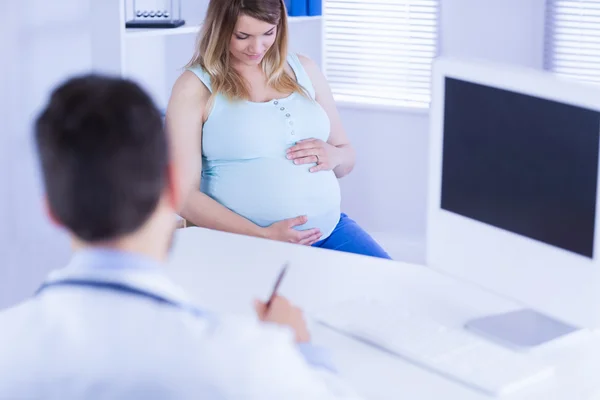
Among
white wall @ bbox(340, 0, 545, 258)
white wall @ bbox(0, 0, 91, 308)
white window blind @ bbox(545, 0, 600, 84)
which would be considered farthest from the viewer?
white wall @ bbox(340, 0, 545, 258)

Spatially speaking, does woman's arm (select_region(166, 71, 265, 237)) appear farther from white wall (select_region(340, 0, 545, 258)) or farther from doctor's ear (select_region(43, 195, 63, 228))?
white wall (select_region(340, 0, 545, 258))

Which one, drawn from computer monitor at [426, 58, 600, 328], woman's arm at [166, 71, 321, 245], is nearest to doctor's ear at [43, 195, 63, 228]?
computer monitor at [426, 58, 600, 328]

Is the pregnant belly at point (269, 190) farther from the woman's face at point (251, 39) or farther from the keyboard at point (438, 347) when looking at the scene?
the keyboard at point (438, 347)

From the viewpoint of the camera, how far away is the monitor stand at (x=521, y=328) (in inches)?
69.7

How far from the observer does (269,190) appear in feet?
8.92

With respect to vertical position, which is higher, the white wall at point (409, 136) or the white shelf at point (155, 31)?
the white shelf at point (155, 31)

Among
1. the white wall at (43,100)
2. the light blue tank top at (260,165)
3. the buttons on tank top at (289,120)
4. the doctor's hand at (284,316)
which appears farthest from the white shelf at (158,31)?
the doctor's hand at (284,316)

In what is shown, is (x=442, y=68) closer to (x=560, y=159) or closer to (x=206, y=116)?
(x=560, y=159)

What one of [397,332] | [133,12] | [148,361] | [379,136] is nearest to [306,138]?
[133,12]

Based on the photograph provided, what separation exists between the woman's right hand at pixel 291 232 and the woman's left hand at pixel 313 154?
0.56 ft

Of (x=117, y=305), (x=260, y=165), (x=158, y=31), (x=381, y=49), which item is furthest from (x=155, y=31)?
(x=117, y=305)

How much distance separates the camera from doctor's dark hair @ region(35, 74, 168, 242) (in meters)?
1.04

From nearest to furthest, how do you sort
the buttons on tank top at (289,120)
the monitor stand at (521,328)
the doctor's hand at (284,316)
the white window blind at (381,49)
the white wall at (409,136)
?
the doctor's hand at (284,316) → the monitor stand at (521,328) → the buttons on tank top at (289,120) → the white wall at (409,136) → the white window blind at (381,49)

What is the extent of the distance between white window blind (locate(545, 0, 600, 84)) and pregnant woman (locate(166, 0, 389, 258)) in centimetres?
154
